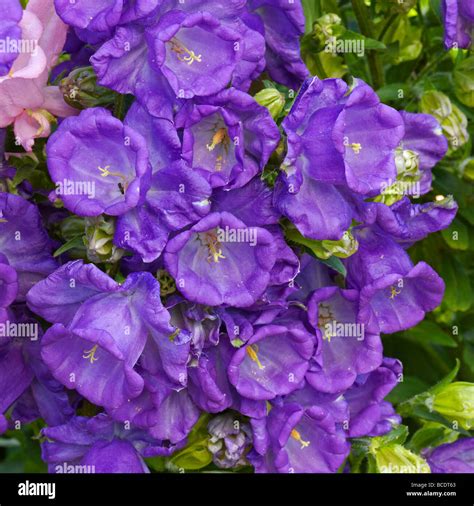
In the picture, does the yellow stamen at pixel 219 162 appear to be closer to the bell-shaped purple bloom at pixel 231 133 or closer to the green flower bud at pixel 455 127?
the bell-shaped purple bloom at pixel 231 133

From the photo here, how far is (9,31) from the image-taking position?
94 cm

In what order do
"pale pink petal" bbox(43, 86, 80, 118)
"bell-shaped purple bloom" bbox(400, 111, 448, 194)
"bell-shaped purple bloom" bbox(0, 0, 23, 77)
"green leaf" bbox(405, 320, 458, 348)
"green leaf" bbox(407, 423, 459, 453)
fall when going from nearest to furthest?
1. "bell-shaped purple bloom" bbox(0, 0, 23, 77)
2. "pale pink petal" bbox(43, 86, 80, 118)
3. "bell-shaped purple bloom" bbox(400, 111, 448, 194)
4. "green leaf" bbox(407, 423, 459, 453)
5. "green leaf" bbox(405, 320, 458, 348)

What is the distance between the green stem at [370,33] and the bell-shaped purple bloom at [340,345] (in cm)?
38

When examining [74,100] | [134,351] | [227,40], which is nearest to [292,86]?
[227,40]

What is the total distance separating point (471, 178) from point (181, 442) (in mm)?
550

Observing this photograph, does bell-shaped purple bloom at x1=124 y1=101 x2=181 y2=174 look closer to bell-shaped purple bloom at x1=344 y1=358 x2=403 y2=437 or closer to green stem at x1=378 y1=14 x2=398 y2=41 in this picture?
bell-shaped purple bloom at x1=344 y1=358 x2=403 y2=437

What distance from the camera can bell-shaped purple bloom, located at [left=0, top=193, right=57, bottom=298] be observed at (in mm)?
1023

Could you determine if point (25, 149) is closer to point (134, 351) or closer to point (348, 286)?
point (134, 351)

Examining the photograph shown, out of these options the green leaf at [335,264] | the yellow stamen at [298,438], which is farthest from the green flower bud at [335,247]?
the yellow stamen at [298,438]

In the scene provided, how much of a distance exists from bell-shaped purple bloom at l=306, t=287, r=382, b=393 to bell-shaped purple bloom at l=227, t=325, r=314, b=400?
0.03 meters

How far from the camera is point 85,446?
1.12 metres

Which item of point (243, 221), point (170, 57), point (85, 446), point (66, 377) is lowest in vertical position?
point (85, 446)

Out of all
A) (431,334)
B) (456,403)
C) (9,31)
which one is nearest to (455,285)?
(431,334)

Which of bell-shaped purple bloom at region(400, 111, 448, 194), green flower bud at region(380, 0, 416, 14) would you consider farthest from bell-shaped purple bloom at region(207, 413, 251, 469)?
green flower bud at region(380, 0, 416, 14)
